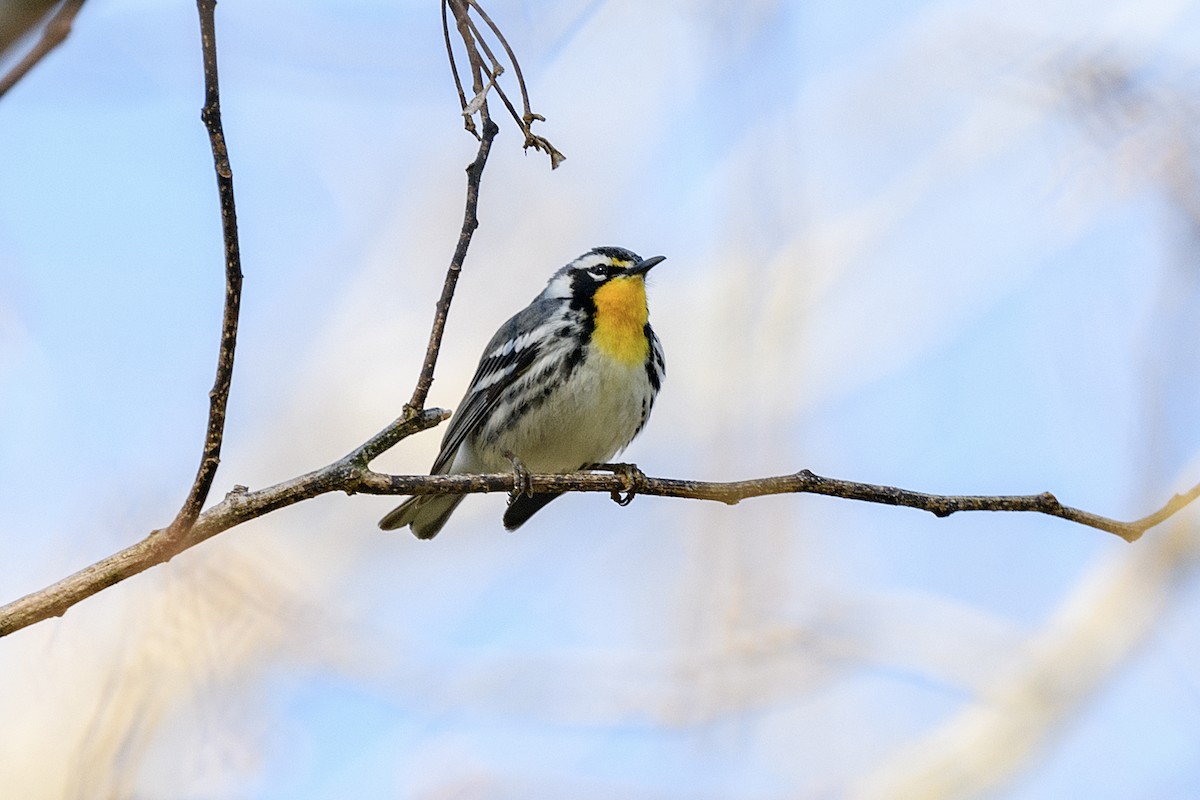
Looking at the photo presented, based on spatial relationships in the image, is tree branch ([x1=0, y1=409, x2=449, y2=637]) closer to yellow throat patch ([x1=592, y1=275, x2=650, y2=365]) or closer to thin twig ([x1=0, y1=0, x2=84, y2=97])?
thin twig ([x1=0, y1=0, x2=84, y2=97])

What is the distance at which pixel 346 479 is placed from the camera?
260 cm

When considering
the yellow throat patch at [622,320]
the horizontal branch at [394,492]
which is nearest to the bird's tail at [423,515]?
the yellow throat patch at [622,320]

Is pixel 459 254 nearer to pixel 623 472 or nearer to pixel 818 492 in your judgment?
pixel 818 492

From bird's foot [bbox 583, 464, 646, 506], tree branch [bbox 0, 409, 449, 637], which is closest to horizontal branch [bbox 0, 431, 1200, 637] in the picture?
tree branch [bbox 0, 409, 449, 637]

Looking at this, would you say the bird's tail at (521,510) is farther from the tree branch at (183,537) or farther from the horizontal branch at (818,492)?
the tree branch at (183,537)

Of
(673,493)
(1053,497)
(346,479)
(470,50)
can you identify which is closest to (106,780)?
(346,479)

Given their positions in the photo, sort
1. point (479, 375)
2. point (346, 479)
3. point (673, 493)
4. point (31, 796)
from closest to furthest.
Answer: point (346, 479) < point (673, 493) < point (31, 796) < point (479, 375)

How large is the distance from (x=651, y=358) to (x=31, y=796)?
336 centimetres

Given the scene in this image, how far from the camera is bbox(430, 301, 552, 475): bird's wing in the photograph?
5.71 m

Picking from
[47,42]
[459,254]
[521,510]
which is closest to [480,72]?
[459,254]

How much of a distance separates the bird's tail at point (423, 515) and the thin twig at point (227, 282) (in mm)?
3267

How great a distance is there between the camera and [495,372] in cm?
585

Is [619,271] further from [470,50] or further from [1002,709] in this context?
[470,50]

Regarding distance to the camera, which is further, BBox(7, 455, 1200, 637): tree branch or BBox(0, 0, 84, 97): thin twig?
BBox(7, 455, 1200, 637): tree branch
